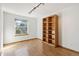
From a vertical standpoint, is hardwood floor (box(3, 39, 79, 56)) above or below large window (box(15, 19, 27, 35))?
below

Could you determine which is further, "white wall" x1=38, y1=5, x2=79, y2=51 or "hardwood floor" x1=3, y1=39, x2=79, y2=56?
"white wall" x1=38, y1=5, x2=79, y2=51

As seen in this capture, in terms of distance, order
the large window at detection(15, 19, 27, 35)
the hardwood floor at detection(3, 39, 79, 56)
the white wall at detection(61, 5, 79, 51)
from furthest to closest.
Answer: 1. the large window at detection(15, 19, 27, 35)
2. the white wall at detection(61, 5, 79, 51)
3. the hardwood floor at detection(3, 39, 79, 56)

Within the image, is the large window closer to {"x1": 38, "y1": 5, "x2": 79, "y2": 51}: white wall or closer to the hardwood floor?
the hardwood floor

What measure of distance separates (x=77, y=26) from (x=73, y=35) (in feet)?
1.37

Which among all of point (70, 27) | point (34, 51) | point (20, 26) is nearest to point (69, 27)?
point (70, 27)

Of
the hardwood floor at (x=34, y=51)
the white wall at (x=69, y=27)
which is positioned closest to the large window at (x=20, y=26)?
the hardwood floor at (x=34, y=51)

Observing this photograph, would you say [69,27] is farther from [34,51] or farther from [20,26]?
[20,26]

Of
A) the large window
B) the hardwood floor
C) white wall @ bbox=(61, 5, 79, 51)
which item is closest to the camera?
the hardwood floor

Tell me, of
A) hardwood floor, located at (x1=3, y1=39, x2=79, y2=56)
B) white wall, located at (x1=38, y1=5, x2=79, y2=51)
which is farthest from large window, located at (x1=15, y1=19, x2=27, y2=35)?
white wall, located at (x1=38, y1=5, x2=79, y2=51)

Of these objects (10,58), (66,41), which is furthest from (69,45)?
(10,58)

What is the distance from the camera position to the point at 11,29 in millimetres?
3869

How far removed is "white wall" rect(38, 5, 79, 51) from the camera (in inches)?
128

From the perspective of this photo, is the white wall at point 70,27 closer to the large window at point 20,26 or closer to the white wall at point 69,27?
the white wall at point 69,27

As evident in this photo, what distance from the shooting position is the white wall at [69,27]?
10.7 feet
